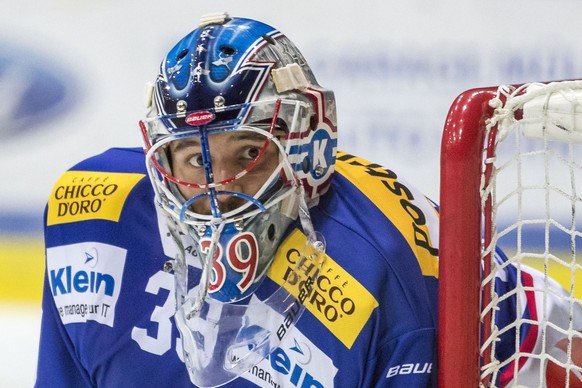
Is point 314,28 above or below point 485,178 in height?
above

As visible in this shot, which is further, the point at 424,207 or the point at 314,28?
the point at 314,28

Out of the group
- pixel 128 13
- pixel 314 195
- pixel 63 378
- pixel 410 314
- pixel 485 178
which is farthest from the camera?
pixel 128 13

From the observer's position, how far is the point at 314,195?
5.25ft

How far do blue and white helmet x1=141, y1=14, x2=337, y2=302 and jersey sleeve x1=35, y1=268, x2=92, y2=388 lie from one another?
1.13ft

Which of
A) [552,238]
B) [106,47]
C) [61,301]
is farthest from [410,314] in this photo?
[106,47]

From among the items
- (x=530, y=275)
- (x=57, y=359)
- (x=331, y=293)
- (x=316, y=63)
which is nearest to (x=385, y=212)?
(x=331, y=293)

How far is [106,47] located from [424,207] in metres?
1.21

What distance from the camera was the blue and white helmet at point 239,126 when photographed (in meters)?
1.47

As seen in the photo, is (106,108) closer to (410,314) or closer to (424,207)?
(424,207)

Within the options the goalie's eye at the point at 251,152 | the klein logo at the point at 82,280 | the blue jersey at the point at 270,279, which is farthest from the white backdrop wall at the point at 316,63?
the goalie's eye at the point at 251,152

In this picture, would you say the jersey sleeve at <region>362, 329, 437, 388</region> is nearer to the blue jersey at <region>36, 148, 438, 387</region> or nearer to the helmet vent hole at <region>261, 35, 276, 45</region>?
the blue jersey at <region>36, 148, 438, 387</region>

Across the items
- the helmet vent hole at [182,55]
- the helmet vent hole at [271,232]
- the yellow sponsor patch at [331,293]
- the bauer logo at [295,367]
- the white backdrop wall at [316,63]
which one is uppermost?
the white backdrop wall at [316,63]

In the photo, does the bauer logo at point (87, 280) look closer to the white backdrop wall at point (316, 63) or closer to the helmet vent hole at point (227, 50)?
the helmet vent hole at point (227, 50)

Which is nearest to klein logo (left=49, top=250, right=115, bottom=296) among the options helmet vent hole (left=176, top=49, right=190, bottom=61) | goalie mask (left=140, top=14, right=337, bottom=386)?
goalie mask (left=140, top=14, right=337, bottom=386)
